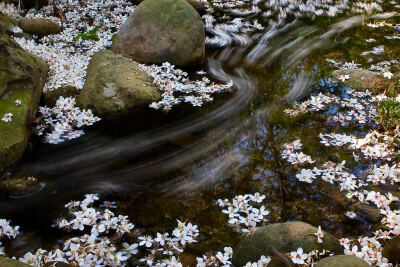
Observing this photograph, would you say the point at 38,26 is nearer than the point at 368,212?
No

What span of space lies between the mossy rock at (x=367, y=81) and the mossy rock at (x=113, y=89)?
4325mm

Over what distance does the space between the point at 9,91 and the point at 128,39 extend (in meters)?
3.73

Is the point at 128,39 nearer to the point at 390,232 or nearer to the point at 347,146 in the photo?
the point at 347,146

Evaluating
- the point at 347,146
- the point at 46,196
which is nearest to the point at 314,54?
the point at 347,146

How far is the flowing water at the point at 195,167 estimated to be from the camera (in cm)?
454

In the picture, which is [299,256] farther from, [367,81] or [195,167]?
[367,81]

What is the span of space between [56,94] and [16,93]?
1.11 metres

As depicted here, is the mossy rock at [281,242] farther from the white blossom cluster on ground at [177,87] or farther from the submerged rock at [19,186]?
the white blossom cluster on ground at [177,87]

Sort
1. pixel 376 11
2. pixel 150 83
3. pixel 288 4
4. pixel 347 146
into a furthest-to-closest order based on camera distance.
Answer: pixel 288 4
pixel 376 11
pixel 150 83
pixel 347 146

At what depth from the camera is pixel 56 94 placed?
755 cm

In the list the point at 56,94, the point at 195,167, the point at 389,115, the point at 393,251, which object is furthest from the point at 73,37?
the point at 393,251

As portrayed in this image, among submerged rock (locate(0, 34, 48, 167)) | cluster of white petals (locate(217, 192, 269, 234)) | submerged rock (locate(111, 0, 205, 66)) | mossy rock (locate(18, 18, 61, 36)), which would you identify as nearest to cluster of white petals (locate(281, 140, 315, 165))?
cluster of white petals (locate(217, 192, 269, 234))

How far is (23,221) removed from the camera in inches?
180

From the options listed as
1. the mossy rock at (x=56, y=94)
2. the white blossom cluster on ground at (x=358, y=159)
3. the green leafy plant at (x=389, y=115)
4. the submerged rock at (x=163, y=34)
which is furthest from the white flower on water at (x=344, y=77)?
the mossy rock at (x=56, y=94)
